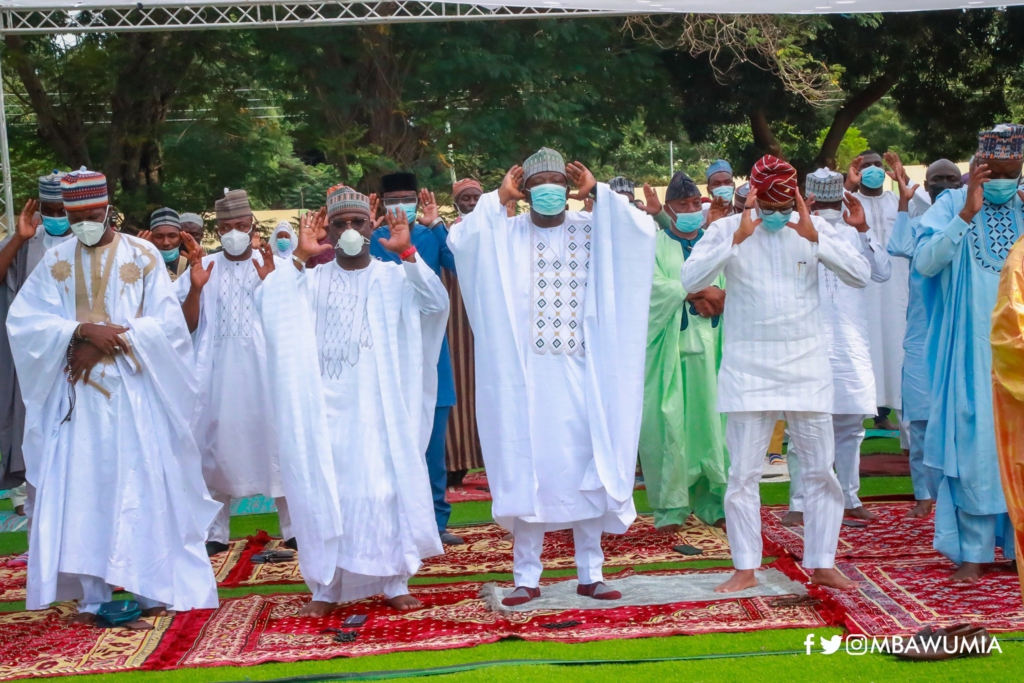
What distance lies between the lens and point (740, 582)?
20.5ft

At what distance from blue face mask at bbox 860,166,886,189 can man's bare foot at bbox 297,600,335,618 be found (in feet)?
18.8

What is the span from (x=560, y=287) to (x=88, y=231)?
91.6 inches

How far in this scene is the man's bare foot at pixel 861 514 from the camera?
7965mm

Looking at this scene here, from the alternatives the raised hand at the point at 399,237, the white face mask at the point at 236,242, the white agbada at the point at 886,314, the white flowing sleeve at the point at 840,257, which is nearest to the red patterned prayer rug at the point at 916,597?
the white flowing sleeve at the point at 840,257

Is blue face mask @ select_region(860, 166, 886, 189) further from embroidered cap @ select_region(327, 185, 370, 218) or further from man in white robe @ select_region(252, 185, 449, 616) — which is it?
embroidered cap @ select_region(327, 185, 370, 218)

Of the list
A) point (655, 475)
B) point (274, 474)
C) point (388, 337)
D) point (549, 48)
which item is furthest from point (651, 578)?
point (549, 48)

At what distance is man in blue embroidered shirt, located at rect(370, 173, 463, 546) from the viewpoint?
761 cm

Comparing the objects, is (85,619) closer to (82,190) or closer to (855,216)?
(82,190)

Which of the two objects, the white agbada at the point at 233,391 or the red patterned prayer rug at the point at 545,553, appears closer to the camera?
the red patterned prayer rug at the point at 545,553

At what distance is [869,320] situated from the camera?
1022 cm

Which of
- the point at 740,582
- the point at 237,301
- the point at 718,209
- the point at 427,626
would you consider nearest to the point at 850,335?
the point at 718,209

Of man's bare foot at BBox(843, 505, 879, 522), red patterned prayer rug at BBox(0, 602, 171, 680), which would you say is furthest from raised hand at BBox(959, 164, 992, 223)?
red patterned prayer rug at BBox(0, 602, 171, 680)

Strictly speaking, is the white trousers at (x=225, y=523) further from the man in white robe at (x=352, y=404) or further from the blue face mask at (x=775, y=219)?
the blue face mask at (x=775, y=219)

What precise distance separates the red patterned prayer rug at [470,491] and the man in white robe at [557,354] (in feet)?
9.12
